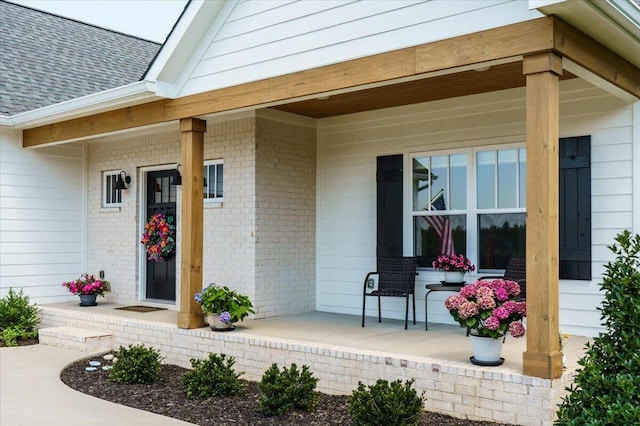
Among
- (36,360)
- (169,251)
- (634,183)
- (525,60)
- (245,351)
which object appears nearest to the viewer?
(525,60)

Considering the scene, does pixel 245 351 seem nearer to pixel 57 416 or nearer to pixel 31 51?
pixel 57 416

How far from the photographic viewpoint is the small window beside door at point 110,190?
965 centimetres

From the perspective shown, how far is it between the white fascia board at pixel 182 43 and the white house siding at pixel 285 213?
1.23 m

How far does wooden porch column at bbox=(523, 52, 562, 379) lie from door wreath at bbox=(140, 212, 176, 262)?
5649 millimetres

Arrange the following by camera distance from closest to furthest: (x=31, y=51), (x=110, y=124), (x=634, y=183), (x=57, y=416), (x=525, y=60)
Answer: (x=525, y=60)
(x=57, y=416)
(x=634, y=183)
(x=110, y=124)
(x=31, y=51)

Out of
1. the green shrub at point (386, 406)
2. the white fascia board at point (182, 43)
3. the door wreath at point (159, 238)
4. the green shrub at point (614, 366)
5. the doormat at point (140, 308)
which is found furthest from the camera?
the door wreath at point (159, 238)

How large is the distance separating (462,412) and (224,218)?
4221 millimetres

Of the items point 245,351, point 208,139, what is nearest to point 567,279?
point 245,351

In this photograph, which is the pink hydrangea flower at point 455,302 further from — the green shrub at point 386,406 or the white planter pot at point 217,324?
the white planter pot at point 217,324

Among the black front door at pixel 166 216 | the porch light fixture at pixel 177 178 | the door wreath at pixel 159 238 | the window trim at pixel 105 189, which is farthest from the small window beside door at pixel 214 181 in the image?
the window trim at pixel 105 189

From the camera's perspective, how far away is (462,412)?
4.68 meters

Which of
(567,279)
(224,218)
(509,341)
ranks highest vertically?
(224,218)

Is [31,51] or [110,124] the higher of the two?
[31,51]

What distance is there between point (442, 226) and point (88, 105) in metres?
4.50
